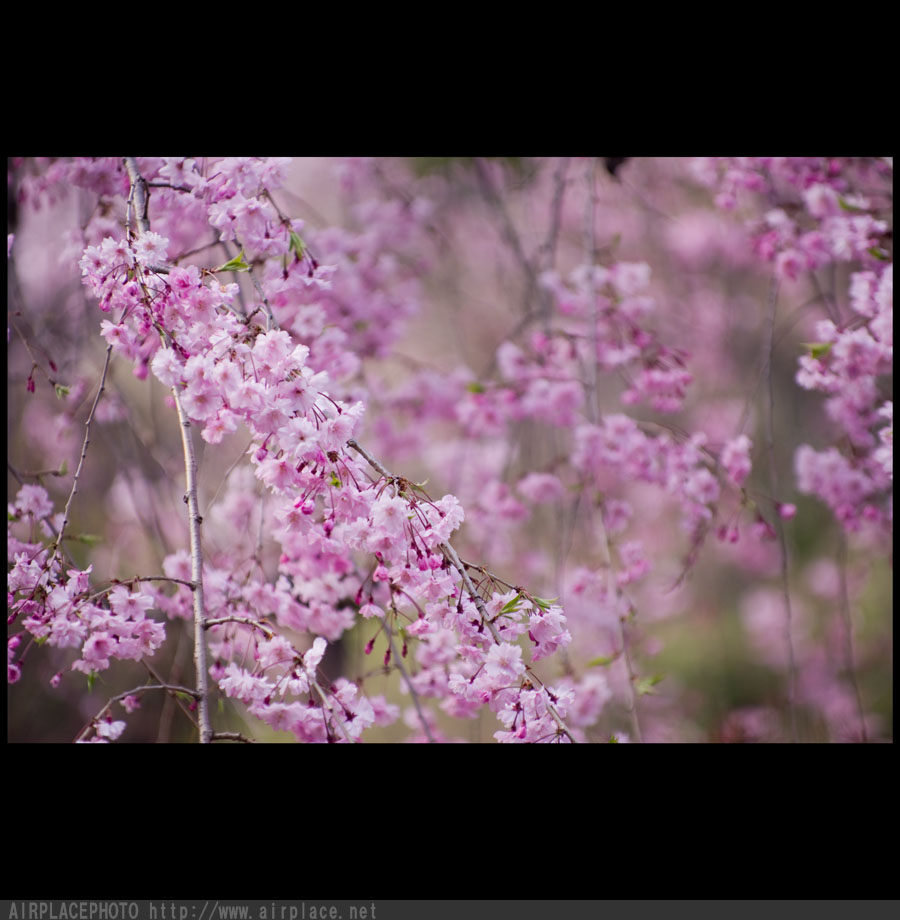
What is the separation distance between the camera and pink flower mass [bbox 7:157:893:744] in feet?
3.75

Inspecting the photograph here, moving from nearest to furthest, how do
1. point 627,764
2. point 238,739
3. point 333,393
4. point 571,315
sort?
point 238,739 → point 627,764 → point 333,393 → point 571,315

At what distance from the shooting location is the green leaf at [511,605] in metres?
1.08

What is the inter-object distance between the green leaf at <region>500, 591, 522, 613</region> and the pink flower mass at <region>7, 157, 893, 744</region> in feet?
0.06

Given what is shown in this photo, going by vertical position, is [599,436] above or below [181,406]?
above

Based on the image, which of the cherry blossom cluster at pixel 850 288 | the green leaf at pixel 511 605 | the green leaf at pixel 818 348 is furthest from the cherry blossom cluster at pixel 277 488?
the cherry blossom cluster at pixel 850 288

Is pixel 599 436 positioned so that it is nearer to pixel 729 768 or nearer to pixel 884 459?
pixel 884 459

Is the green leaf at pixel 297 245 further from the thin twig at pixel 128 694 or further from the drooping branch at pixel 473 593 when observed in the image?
the thin twig at pixel 128 694

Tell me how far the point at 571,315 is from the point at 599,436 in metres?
0.60

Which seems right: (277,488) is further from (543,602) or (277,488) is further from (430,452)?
(430,452)

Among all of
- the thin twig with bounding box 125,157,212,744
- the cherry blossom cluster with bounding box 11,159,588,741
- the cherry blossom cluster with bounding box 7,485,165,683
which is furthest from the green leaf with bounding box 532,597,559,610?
the cherry blossom cluster with bounding box 7,485,165,683

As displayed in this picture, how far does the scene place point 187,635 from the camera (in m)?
1.72

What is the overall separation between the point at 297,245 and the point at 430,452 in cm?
187
